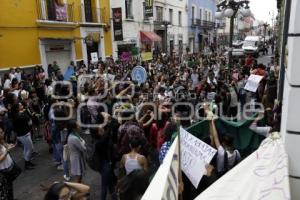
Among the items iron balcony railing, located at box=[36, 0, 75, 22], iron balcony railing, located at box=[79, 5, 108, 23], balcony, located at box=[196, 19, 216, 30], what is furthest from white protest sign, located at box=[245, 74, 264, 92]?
balcony, located at box=[196, 19, 216, 30]

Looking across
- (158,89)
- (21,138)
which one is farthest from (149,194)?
(158,89)

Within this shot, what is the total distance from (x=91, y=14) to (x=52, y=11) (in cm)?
416

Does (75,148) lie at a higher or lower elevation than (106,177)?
higher

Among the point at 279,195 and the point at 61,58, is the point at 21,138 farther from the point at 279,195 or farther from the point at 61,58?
the point at 61,58

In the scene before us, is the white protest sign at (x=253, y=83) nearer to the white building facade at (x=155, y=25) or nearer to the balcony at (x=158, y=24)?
the white building facade at (x=155, y=25)

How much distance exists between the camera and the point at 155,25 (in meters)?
30.3

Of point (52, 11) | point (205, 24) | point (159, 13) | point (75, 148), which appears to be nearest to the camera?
point (75, 148)

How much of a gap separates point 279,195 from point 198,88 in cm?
879

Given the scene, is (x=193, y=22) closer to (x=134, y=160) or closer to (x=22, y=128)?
(x=22, y=128)

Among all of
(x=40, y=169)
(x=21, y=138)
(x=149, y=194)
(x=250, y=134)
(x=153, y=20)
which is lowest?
(x=40, y=169)

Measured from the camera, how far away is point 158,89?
10.0m

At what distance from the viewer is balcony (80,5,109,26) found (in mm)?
20609

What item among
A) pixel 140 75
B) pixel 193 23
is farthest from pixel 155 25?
pixel 140 75

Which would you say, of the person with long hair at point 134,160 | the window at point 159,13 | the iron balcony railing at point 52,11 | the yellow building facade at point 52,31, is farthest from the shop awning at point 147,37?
the person with long hair at point 134,160
